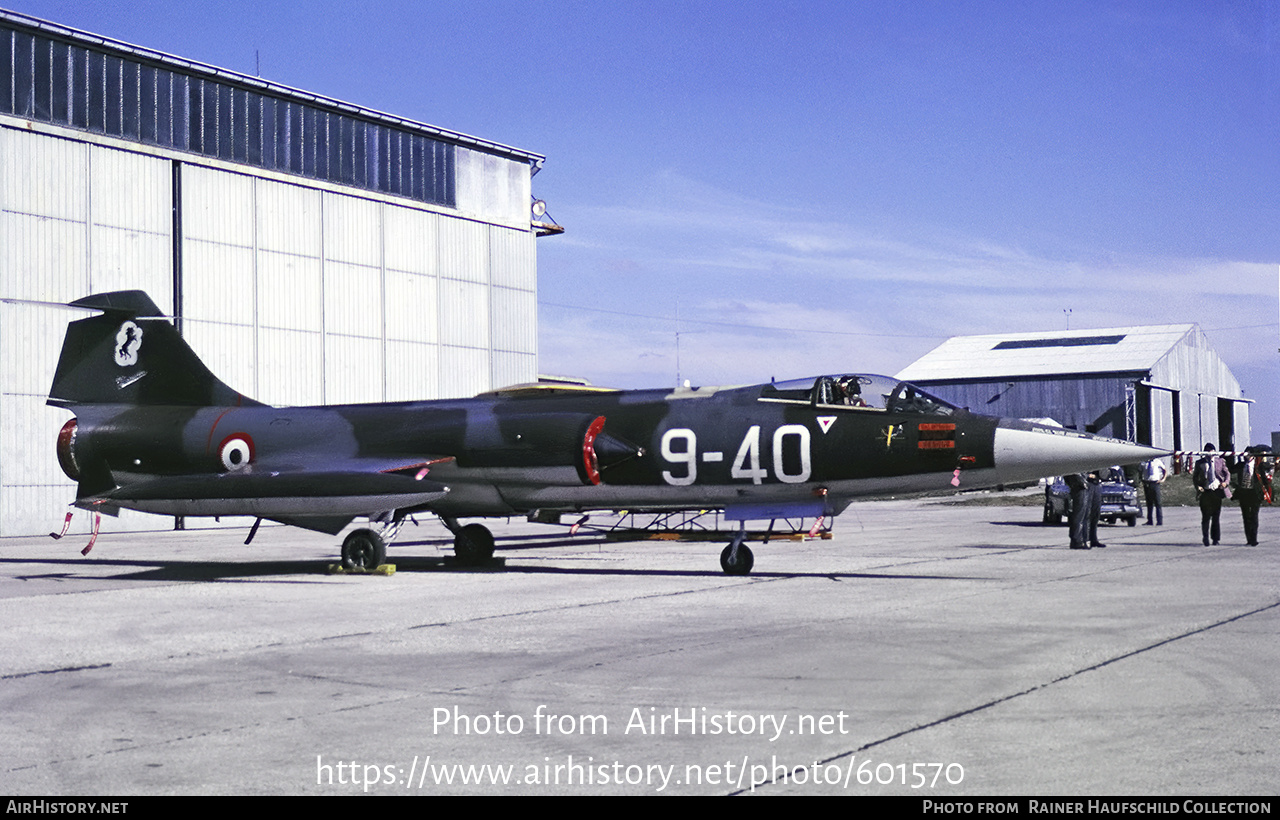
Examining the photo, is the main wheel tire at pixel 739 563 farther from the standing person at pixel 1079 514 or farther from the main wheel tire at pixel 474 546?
the standing person at pixel 1079 514

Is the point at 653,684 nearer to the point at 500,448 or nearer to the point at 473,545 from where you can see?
the point at 500,448

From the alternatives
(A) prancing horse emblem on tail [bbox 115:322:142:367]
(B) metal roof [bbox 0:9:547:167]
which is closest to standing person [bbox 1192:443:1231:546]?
(A) prancing horse emblem on tail [bbox 115:322:142:367]

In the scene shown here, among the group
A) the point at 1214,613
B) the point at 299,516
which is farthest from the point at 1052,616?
the point at 299,516

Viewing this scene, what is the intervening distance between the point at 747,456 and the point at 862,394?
1.77 metres

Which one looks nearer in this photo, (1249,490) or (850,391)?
(850,391)

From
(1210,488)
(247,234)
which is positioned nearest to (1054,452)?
(1210,488)

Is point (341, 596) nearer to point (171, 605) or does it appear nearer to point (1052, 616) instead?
point (171, 605)

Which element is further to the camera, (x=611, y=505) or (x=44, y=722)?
(x=611, y=505)

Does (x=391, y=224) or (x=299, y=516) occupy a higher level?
(x=391, y=224)

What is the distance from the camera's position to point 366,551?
18.7 m

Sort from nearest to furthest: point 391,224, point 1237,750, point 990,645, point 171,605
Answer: point 1237,750 < point 990,645 < point 171,605 < point 391,224

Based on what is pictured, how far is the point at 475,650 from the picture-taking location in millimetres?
10078
